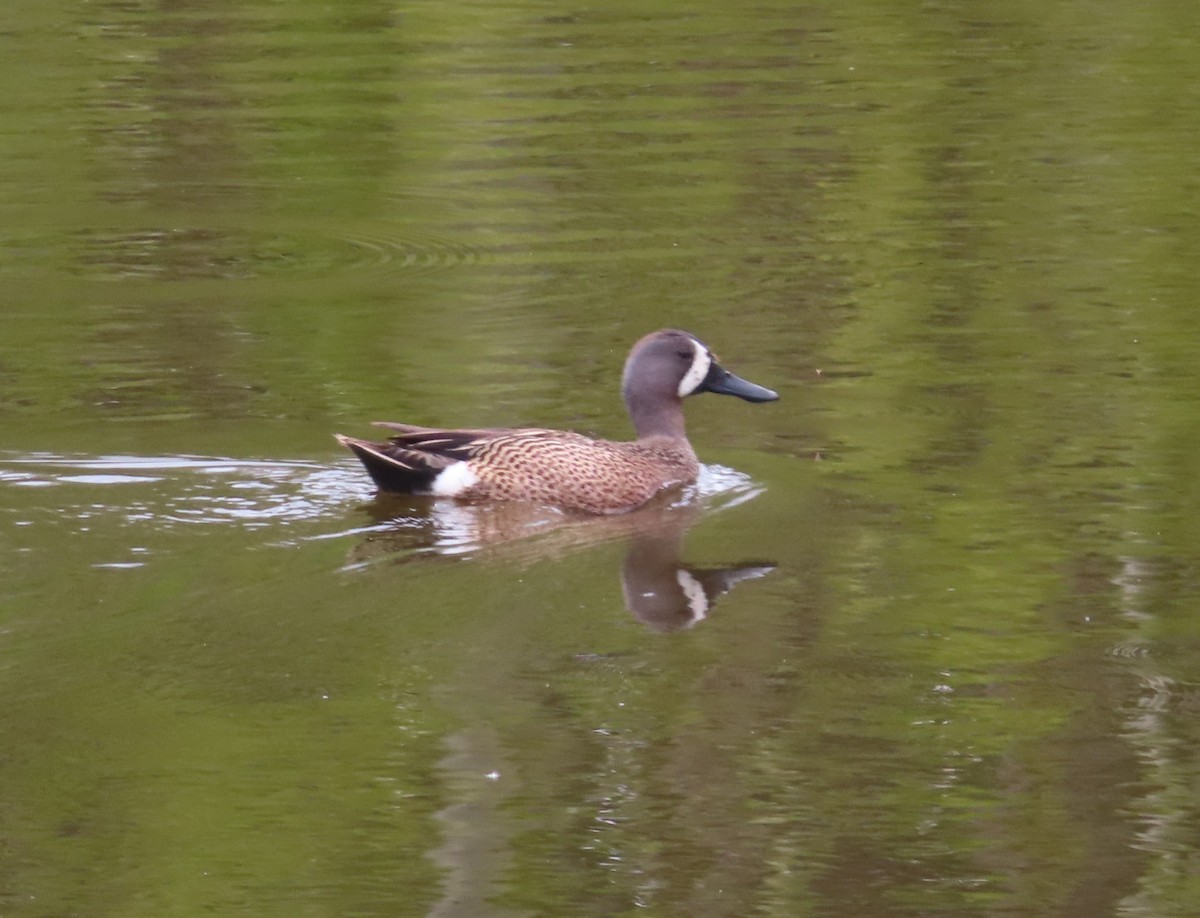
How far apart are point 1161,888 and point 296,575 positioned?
3.05 m

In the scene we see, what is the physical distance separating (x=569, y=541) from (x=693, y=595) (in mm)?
810

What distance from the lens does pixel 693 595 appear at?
734 cm

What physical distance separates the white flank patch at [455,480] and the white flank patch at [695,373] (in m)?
1.14

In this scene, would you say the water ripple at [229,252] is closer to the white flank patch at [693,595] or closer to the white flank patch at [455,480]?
the white flank patch at [455,480]

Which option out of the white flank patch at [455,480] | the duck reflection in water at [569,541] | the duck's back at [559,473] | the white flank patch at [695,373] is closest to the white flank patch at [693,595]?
the duck reflection in water at [569,541]

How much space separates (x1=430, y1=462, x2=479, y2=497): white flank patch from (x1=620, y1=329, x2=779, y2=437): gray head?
91 cm

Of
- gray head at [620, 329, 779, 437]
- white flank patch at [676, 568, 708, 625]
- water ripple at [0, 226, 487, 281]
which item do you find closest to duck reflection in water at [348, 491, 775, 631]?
white flank patch at [676, 568, 708, 625]

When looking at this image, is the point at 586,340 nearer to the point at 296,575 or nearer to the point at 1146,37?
the point at 296,575

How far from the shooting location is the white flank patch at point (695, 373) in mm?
9211

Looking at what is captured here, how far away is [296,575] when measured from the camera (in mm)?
7438

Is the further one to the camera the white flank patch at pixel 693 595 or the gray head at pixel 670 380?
the gray head at pixel 670 380

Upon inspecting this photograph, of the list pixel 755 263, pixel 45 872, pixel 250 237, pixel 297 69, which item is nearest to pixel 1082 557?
pixel 45 872

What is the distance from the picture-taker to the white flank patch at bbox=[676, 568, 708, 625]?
23.4ft

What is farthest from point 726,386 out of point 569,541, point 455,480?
point 569,541
